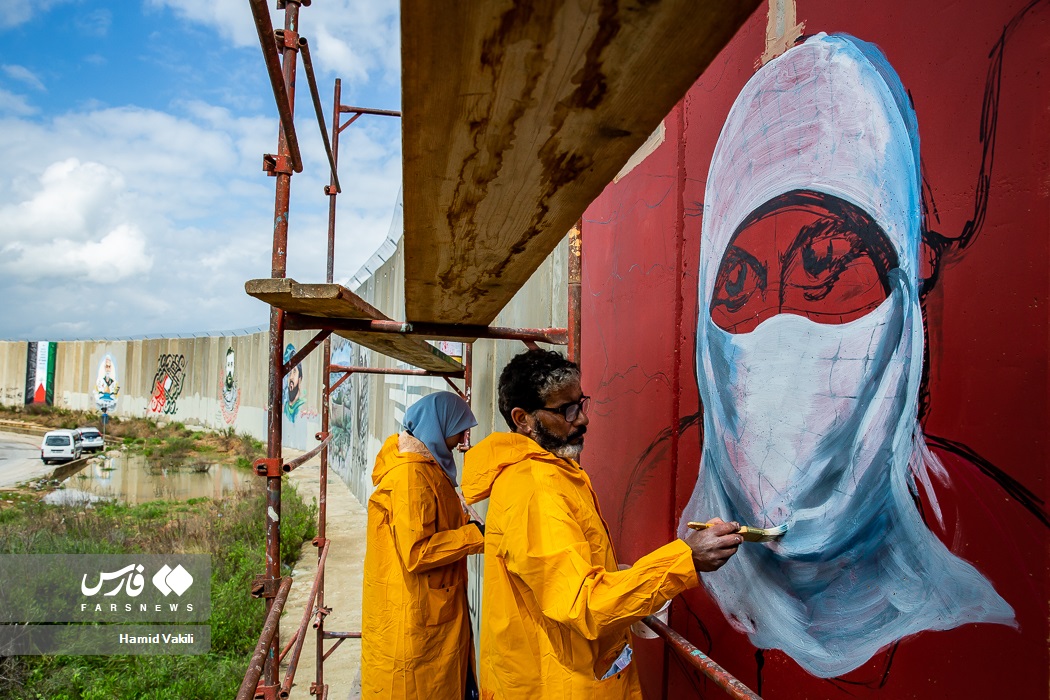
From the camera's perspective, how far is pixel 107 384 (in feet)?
99.9

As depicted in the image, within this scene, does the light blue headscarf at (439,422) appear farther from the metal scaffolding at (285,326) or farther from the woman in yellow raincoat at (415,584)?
the metal scaffolding at (285,326)

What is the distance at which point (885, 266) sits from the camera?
1256 millimetres

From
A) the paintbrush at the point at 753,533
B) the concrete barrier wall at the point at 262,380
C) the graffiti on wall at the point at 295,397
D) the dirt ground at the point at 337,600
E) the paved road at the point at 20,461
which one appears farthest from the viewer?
the graffiti on wall at the point at 295,397

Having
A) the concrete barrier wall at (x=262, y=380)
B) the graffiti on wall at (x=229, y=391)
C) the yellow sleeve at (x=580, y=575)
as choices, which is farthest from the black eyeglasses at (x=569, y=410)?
the graffiti on wall at (x=229, y=391)

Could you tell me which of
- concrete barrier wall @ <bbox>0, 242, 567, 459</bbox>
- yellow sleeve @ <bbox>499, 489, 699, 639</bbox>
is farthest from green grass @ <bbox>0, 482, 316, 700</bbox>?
yellow sleeve @ <bbox>499, 489, 699, 639</bbox>

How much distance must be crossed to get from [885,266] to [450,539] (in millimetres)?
1955

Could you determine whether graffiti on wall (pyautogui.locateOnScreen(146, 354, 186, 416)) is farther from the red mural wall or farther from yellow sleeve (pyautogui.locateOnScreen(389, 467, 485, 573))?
the red mural wall

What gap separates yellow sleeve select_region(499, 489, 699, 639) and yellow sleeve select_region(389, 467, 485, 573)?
1.05 m

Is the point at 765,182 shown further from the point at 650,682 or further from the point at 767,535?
the point at 650,682

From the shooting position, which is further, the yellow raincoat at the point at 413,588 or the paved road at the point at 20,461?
the paved road at the point at 20,461

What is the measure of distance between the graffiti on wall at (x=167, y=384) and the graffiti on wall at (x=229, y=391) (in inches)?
176

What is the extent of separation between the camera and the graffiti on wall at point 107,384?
3009 cm

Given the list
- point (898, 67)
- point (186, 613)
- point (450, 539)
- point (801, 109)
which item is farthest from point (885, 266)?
point (186, 613)

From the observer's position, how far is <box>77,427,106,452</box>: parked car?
20703 millimetres
